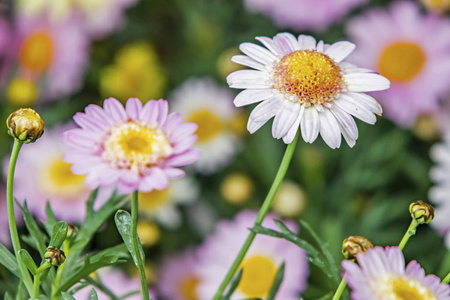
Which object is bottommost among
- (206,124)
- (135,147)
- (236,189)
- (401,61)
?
(135,147)

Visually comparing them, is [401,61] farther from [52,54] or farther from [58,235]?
[58,235]

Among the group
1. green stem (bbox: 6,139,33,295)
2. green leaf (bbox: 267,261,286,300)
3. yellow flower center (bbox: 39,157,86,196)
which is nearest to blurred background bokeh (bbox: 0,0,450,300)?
yellow flower center (bbox: 39,157,86,196)

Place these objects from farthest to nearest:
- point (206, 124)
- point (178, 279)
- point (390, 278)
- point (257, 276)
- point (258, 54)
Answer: point (206, 124), point (178, 279), point (257, 276), point (258, 54), point (390, 278)

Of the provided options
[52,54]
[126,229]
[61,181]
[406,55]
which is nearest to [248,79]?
[126,229]

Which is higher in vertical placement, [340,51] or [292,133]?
[340,51]

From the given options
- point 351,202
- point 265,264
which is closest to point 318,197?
point 351,202

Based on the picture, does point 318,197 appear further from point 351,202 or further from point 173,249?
point 173,249

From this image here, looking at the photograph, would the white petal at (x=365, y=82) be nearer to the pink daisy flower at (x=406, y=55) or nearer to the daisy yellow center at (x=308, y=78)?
the daisy yellow center at (x=308, y=78)
